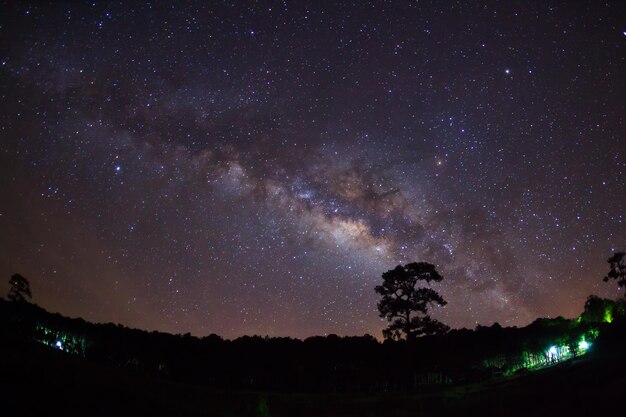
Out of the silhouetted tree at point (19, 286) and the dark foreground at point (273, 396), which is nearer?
the dark foreground at point (273, 396)

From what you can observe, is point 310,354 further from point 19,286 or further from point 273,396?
point 19,286

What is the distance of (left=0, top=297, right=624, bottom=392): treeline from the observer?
36.2m

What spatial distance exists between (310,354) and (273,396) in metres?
7.80

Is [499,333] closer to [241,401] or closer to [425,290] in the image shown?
[425,290]

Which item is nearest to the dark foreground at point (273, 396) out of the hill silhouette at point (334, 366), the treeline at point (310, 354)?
the hill silhouette at point (334, 366)

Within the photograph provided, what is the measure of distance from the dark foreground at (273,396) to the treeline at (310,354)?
413 centimetres

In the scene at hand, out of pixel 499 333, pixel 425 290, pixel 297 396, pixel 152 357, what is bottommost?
pixel 297 396

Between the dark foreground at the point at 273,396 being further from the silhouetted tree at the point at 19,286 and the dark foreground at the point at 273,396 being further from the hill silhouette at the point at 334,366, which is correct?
the silhouetted tree at the point at 19,286

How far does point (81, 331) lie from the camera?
38.0 m

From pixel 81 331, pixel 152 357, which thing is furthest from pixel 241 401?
pixel 81 331

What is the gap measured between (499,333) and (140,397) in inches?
1222

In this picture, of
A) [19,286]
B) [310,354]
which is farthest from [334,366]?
[19,286]

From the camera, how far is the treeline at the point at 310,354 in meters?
36.2

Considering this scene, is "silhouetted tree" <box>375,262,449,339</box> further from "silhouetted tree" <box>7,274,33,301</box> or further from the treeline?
"silhouetted tree" <box>7,274,33,301</box>
